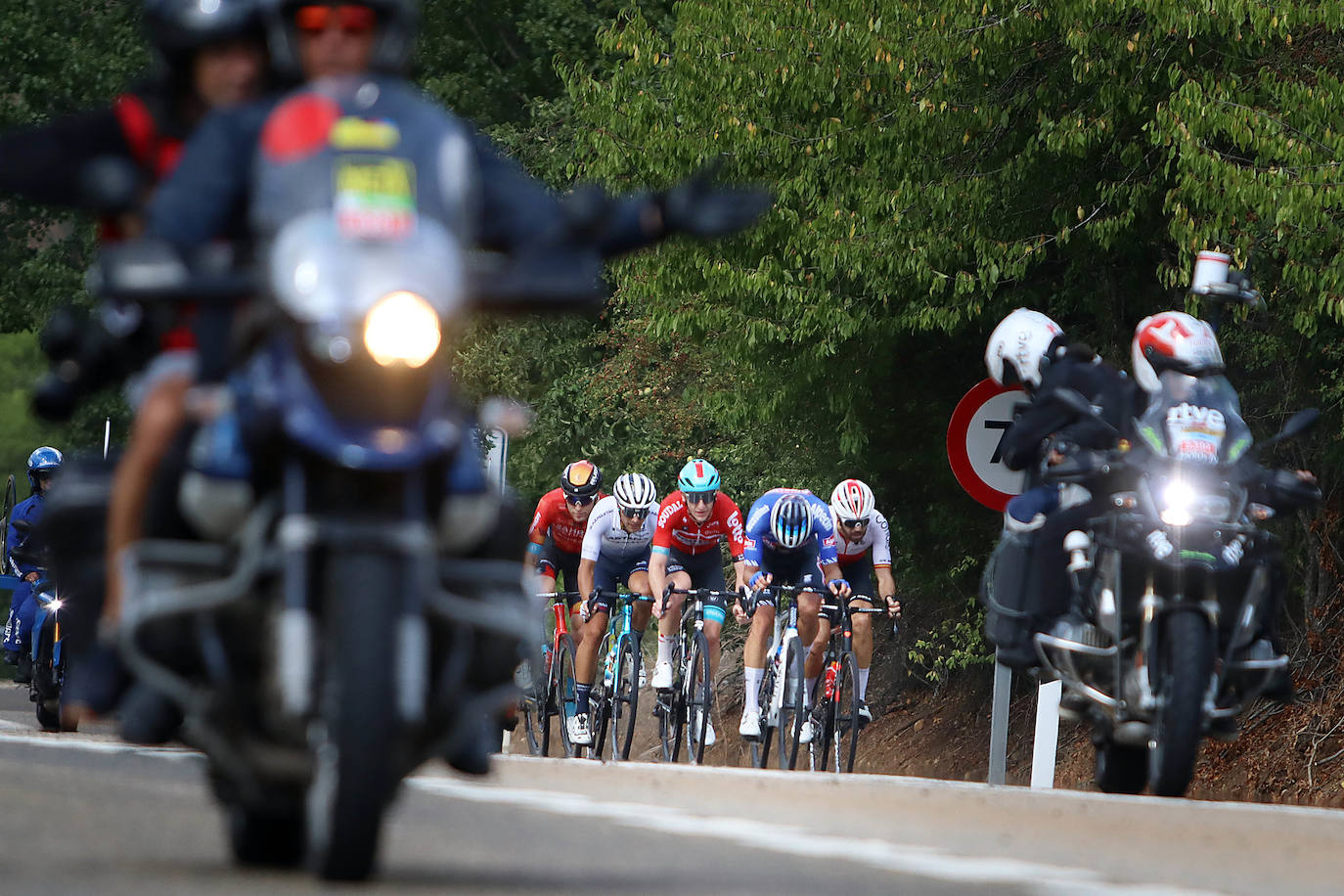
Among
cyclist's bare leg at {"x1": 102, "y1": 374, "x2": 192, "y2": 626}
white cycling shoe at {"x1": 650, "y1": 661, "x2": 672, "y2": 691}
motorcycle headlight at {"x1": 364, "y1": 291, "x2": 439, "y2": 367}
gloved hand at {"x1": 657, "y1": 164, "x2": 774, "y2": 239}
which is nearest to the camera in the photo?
motorcycle headlight at {"x1": 364, "y1": 291, "x2": 439, "y2": 367}

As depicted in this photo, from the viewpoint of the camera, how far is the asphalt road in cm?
687

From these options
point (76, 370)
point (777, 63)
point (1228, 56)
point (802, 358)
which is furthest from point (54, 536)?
point (802, 358)

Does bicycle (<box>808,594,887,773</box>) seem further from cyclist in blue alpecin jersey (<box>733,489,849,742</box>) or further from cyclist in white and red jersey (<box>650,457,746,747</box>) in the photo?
cyclist in white and red jersey (<box>650,457,746,747</box>)

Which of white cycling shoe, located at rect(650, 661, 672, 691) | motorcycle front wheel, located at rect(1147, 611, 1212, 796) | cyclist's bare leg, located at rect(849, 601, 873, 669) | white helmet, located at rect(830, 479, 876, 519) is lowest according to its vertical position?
white cycling shoe, located at rect(650, 661, 672, 691)

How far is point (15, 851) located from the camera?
7188 mm

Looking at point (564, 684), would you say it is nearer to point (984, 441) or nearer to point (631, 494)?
point (631, 494)

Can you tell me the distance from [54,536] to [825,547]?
14.7 meters

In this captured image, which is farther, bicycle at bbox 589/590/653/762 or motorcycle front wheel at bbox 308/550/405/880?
bicycle at bbox 589/590/653/762

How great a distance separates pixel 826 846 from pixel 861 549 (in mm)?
13837

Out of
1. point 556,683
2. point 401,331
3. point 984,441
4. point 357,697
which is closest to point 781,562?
point 556,683

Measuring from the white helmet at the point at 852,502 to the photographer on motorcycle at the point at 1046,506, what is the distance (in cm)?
838

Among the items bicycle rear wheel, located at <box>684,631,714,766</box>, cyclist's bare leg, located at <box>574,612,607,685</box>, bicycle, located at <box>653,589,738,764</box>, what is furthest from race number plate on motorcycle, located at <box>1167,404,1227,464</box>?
cyclist's bare leg, located at <box>574,612,607,685</box>

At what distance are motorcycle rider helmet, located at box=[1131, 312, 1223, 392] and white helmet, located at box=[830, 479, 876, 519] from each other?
30.8 feet

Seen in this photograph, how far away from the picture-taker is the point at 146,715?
250 inches
